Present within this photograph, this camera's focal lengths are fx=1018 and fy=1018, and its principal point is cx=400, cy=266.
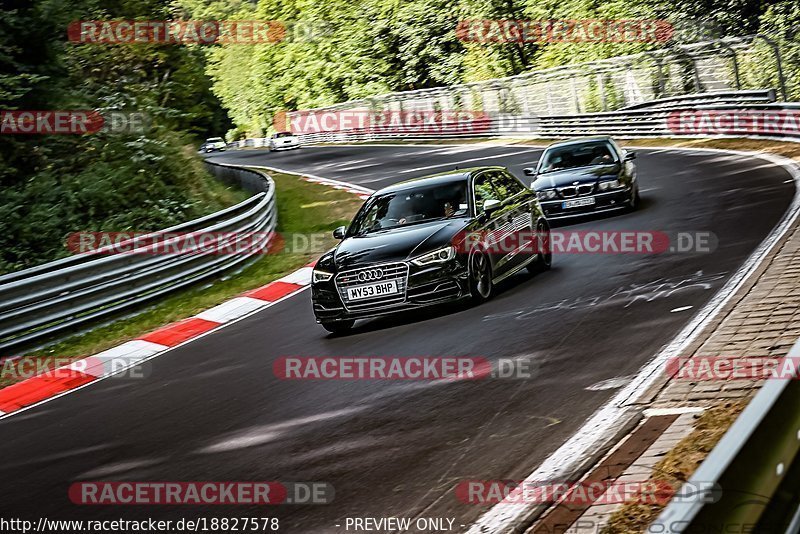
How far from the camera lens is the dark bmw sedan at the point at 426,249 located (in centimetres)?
1054

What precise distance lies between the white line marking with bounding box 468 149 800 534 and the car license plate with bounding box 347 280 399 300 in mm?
3202

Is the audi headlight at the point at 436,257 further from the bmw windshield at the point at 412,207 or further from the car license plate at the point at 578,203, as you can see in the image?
Answer: the car license plate at the point at 578,203

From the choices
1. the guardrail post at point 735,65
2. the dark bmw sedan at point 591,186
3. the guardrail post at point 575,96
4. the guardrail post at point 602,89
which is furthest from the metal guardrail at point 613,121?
the dark bmw sedan at point 591,186

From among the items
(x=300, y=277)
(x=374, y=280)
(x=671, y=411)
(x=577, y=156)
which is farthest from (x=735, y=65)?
(x=671, y=411)

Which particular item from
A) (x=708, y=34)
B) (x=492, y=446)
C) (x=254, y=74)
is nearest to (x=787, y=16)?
(x=708, y=34)

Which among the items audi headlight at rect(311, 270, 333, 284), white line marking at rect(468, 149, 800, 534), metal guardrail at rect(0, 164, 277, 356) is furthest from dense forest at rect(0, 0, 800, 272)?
white line marking at rect(468, 149, 800, 534)

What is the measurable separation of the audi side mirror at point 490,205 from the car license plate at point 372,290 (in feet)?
5.41

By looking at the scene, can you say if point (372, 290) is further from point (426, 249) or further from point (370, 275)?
point (426, 249)

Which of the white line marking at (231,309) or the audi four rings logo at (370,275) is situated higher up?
the audi four rings logo at (370,275)

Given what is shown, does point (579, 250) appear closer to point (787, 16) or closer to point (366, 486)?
point (366, 486)

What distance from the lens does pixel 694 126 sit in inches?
1252

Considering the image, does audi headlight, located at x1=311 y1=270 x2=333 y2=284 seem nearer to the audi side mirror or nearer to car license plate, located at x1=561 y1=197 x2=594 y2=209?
the audi side mirror

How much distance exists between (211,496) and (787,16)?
43339 millimetres

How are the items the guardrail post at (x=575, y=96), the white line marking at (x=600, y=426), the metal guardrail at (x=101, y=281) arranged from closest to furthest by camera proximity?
the white line marking at (x=600, y=426) → the metal guardrail at (x=101, y=281) → the guardrail post at (x=575, y=96)
